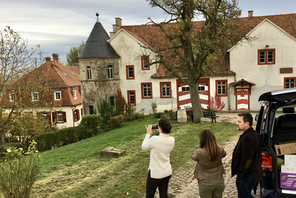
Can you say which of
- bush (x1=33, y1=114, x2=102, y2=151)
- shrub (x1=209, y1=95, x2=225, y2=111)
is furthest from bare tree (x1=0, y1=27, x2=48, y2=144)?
shrub (x1=209, y1=95, x2=225, y2=111)

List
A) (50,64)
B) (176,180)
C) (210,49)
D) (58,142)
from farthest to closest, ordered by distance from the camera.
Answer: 1. (50,64)
2. (58,142)
3. (210,49)
4. (176,180)

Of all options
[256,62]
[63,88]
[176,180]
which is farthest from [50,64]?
[176,180]

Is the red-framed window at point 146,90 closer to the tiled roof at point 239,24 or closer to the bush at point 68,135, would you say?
the tiled roof at point 239,24

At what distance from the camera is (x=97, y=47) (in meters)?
26.6

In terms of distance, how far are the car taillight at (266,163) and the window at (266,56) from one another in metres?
22.7

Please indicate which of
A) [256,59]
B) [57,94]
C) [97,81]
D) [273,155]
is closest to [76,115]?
[57,94]

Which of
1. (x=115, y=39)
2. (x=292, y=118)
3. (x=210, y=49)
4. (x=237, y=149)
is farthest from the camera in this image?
(x=115, y=39)

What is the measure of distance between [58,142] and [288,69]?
21.7 m

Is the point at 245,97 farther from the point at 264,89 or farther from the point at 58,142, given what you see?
the point at 58,142

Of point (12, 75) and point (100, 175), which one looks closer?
point (100, 175)

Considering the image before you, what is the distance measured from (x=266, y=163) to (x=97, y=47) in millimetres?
24431

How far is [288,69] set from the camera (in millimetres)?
24078

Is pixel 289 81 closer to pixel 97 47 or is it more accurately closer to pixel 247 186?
pixel 97 47

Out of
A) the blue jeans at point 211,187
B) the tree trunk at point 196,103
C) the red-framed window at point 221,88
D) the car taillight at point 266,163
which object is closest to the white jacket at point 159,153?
the blue jeans at point 211,187
